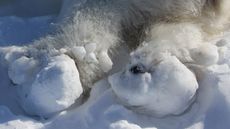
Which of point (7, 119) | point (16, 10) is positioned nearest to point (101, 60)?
point (7, 119)

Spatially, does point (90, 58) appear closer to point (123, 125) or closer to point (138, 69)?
point (138, 69)

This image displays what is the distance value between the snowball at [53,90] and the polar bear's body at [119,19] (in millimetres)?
220

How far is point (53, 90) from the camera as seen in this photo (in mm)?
2387

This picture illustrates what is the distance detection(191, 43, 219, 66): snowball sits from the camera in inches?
101

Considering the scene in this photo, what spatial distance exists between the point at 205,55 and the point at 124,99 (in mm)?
468

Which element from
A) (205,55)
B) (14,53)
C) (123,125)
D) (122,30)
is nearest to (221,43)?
(205,55)

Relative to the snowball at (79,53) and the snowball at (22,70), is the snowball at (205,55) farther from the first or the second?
the snowball at (22,70)

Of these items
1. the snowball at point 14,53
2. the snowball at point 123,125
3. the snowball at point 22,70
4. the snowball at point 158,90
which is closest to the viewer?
the snowball at point 123,125

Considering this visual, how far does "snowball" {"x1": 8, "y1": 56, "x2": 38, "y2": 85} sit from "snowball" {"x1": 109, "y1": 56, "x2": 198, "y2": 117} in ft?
1.35

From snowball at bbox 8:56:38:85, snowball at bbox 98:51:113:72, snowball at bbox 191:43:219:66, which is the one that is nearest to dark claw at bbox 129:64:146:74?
snowball at bbox 98:51:113:72

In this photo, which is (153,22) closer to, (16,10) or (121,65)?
(121,65)

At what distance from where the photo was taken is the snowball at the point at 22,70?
2534 millimetres

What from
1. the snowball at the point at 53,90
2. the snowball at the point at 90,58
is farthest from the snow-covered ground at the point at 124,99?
the snowball at the point at 90,58

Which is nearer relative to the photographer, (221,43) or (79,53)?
(79,53)
